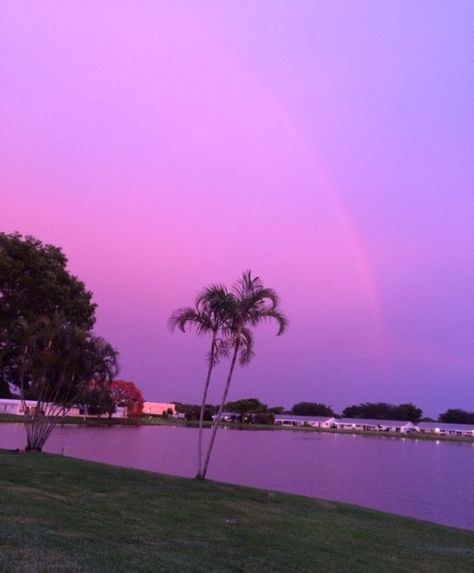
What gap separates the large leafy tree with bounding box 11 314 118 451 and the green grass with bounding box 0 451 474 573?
7.88 meters

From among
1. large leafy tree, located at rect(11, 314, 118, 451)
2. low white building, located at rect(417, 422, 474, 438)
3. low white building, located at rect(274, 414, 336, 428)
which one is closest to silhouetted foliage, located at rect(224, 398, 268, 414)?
low white building, located at rect(274, 414, 336, 428)

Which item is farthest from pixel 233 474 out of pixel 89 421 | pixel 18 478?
pixel 89 421

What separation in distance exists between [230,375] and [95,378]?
11263mm

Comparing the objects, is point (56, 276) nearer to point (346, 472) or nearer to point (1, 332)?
point (1, 332)

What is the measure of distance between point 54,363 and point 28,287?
5.31 m

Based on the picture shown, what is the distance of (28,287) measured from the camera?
31156mm

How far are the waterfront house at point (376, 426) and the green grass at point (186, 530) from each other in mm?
148177

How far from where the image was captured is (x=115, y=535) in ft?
32.2

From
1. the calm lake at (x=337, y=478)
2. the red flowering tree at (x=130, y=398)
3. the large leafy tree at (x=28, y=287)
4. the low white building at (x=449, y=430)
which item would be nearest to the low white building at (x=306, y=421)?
the low white building at (x=449, y=430)

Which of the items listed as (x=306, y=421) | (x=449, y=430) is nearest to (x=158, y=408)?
(x=306, y=421)

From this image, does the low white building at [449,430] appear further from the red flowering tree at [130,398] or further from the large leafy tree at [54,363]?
the large leafy tree at [54,363]

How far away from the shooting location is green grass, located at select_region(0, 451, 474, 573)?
826 centimetres

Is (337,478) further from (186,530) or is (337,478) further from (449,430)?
(449,430)

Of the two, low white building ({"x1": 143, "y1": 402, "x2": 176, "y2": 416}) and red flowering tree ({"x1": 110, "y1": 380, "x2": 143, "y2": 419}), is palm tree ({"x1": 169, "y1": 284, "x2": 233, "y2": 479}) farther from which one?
low white building ({"x1": 143, "y1": 402, "x2": 176, "y2": 416})
